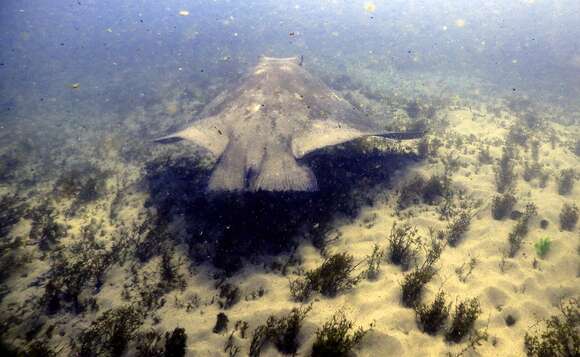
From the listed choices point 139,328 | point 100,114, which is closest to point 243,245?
Answer: point 139,328

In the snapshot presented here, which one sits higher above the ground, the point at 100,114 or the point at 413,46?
the point at 413,46

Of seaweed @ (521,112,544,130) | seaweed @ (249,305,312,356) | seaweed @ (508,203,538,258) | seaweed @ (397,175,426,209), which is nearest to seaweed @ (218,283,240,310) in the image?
seaweed @ (249,305,312,356)

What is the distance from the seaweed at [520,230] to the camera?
6203 mm

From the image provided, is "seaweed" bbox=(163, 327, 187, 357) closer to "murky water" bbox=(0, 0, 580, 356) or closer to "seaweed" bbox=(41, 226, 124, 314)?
"murky water" bbox=(0, 0, 580, 356)

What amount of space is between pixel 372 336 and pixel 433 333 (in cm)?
97

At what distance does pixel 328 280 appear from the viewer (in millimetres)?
5262

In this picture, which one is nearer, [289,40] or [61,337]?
[61,337]

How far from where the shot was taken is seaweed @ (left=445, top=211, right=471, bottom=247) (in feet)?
21.1

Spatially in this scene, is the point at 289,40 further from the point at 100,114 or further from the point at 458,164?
the point at 458,164

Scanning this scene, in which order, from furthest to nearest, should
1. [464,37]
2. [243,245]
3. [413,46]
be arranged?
1. [464,37]
2. [413,46]
3. [243,245]

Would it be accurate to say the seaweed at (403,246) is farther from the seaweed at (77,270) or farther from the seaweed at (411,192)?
the seaweed at (77,270)

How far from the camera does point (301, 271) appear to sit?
5828 mm

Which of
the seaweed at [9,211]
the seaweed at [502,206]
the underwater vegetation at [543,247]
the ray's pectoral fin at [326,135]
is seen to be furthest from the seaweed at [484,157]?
the seaweed at [9,211]

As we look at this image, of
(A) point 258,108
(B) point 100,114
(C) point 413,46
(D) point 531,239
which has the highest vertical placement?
(A) point 258,108
